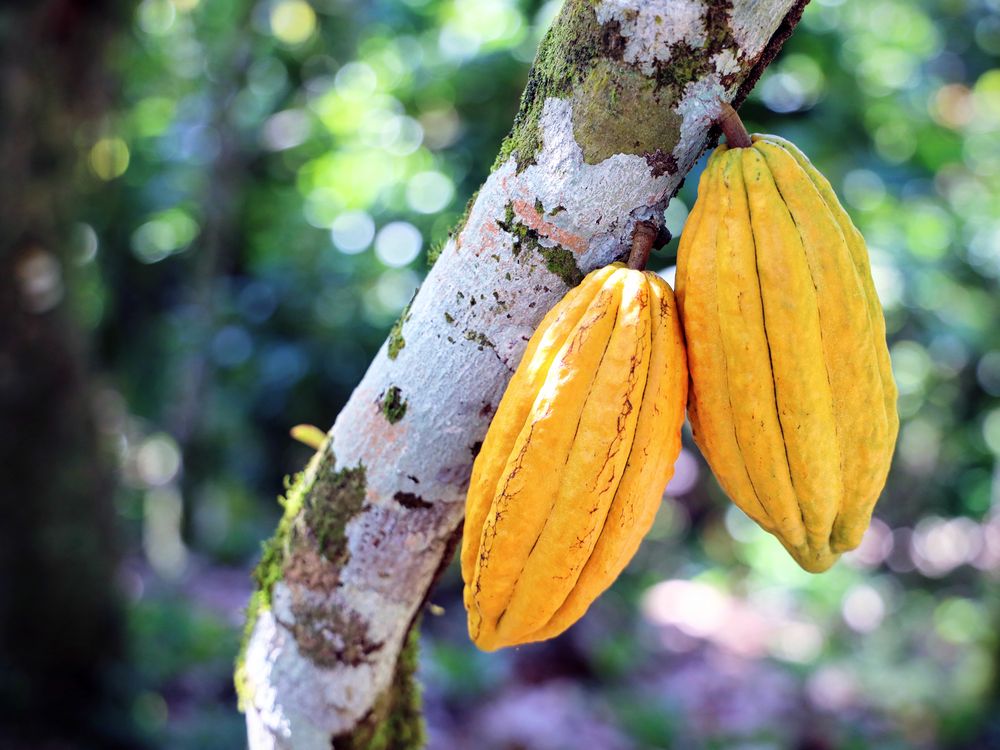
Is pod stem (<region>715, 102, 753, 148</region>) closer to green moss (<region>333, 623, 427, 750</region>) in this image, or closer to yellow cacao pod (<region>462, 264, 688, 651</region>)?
yellow cacao pod (<region>462, 264, 688, 651</region>)

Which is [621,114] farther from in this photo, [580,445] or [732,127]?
[580,445]

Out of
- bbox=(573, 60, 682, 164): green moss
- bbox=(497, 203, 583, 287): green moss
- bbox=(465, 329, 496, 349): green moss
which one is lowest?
bbox=(465, 329, 496, 349): green moss

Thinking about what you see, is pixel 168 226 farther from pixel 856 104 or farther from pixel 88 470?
pixel 856 104

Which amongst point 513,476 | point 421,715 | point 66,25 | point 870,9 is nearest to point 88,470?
point 66,25

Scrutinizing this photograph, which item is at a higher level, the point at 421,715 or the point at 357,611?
the point at 357,611

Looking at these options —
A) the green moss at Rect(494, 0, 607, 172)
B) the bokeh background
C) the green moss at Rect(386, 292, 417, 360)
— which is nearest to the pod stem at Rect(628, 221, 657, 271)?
the green moss at Rect(494, 0, 607, 172)

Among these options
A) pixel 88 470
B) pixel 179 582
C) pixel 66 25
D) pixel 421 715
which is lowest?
pixel 179 582

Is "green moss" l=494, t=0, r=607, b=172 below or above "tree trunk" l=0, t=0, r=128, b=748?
above
